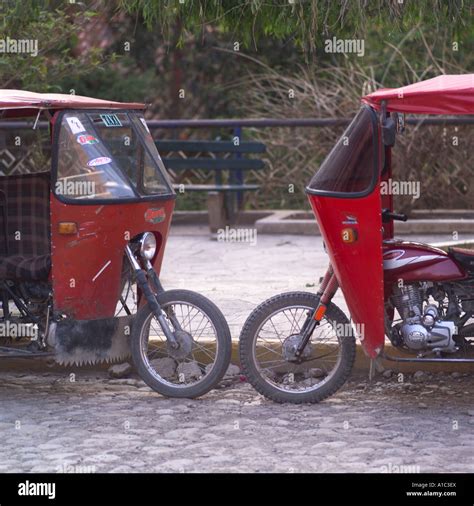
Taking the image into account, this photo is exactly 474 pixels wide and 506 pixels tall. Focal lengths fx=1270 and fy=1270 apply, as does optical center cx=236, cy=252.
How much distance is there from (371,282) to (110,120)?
180cm

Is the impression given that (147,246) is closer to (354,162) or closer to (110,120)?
(110,120)

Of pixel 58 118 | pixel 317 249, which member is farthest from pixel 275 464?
pixel 317 249

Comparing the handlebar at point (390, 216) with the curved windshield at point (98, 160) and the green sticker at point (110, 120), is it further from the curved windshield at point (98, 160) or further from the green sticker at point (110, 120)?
the green sticker at point (110, 120)

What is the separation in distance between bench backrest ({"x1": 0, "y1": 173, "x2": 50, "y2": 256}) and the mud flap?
2.56 ft

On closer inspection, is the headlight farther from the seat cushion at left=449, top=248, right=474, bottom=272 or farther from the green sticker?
→ the seat cushion at left=449, top=248, right=474, bottom=272

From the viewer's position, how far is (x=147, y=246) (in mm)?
7195

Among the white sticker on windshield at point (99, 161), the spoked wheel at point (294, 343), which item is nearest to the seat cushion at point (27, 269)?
the white sticker on windshield at point (99, 161)

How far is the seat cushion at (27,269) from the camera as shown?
7.22m

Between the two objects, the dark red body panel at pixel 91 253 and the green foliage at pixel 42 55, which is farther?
the green foliage at pixel 42 55

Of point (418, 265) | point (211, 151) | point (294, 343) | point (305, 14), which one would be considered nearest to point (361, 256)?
point (418, 265)

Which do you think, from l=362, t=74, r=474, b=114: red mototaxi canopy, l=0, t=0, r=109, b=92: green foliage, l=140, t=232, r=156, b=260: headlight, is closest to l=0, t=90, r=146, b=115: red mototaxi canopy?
l=140, t=232, r=156, b=260: headlight

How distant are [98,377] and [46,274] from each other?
901mm

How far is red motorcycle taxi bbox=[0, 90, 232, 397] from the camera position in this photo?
707 centimetres

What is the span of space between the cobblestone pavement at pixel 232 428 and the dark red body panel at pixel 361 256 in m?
0.48
